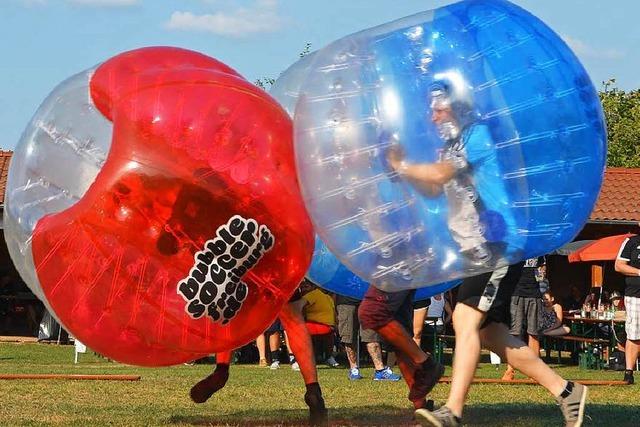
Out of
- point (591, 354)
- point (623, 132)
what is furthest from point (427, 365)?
point (623, 132)

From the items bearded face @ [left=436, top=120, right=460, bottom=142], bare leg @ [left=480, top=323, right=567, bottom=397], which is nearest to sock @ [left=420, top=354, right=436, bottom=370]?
bare leg @ [left=480, top=323, right=567, bottom=397]

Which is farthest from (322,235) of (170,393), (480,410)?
(170,393)

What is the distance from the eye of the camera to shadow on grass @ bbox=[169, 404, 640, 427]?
7.08m

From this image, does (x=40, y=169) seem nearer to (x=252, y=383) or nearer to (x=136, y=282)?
(x=136, y=282)

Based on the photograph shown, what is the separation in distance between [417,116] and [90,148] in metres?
1.76

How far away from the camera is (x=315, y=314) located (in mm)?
15867

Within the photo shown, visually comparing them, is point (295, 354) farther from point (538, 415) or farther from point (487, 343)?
point (538, 415)

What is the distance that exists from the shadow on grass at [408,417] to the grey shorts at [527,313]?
554cm

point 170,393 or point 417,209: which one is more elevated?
point 417,209

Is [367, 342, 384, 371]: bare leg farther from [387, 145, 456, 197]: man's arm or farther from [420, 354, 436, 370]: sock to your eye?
[387, 145, 456, 197]: man's arm

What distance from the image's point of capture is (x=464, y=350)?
6094 millimetres

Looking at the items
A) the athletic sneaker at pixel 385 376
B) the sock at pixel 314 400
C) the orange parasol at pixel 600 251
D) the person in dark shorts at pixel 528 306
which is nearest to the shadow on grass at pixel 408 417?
the sock at pixel 314 400

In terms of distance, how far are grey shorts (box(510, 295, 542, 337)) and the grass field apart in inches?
85.9

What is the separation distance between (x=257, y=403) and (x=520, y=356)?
277 centimetres
